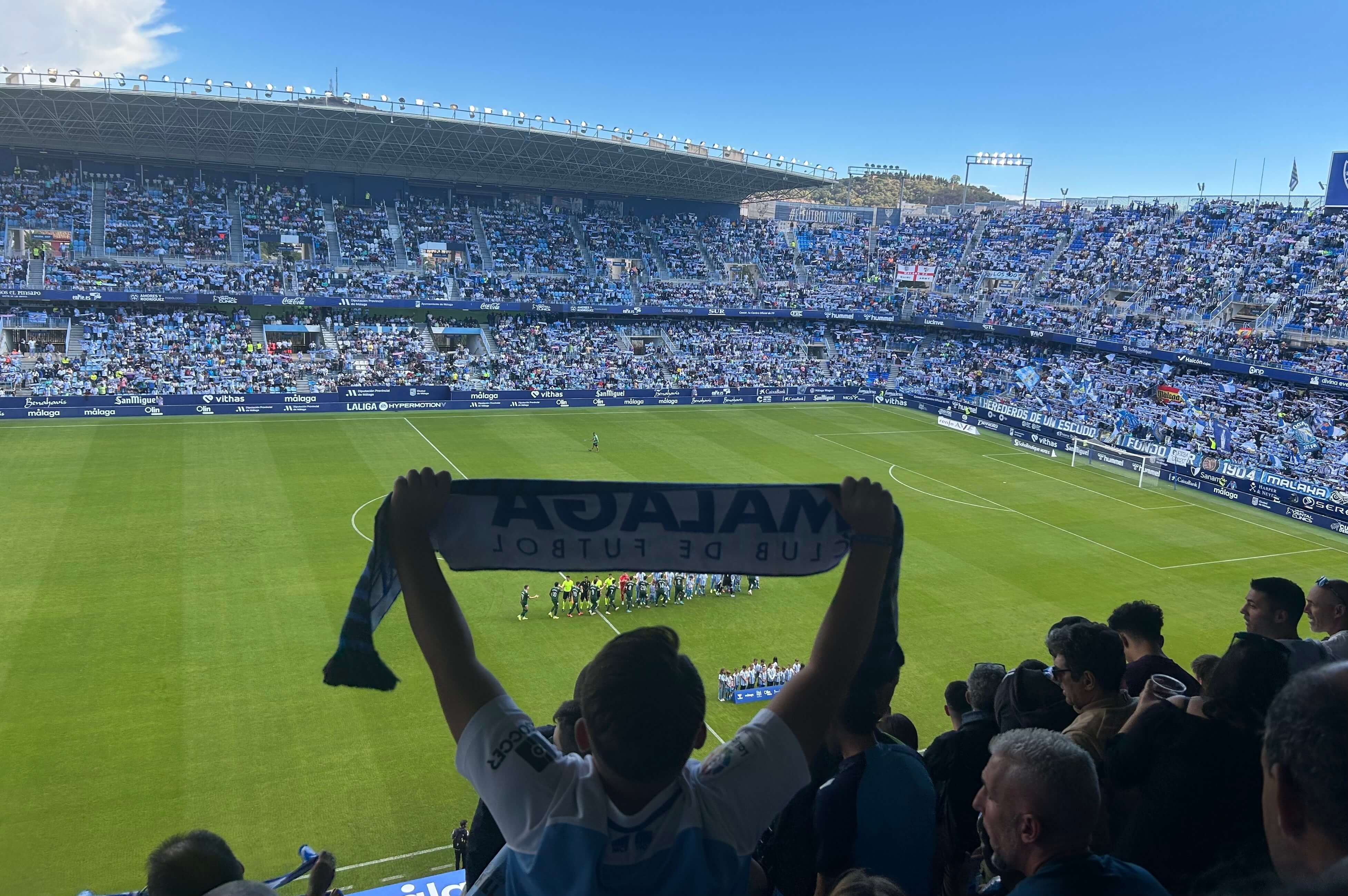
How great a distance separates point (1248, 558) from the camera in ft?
111

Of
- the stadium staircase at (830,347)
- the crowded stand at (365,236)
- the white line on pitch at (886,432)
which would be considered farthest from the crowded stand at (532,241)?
the white line on pitch at (886,432)

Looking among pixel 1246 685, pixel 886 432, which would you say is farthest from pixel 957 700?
pixel 886 432

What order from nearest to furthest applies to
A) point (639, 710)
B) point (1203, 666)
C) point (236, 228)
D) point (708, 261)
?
1. point (639, 710)
2. point (1203, 666)
3. point (236, 228)
4. point (708, 261)

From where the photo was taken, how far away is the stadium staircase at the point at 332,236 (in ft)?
211

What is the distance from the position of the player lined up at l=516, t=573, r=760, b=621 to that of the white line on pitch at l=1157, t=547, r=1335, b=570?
15.8m

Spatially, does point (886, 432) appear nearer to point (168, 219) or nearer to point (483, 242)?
point (483, 242)

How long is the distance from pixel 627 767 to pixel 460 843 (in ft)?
40.7

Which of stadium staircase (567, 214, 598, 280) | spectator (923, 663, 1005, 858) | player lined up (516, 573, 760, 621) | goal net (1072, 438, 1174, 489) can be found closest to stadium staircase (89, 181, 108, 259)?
stadium staircase (567, 214, 598, 280)

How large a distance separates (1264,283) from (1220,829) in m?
63.3

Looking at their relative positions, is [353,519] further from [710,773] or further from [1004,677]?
[710,773]

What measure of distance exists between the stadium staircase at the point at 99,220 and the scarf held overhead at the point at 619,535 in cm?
6568

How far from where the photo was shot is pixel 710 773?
110 inches

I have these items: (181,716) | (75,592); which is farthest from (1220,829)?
(75,592)

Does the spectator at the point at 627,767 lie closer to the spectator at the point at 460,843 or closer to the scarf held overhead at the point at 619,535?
the scarf held overhead at the point at 619,535
